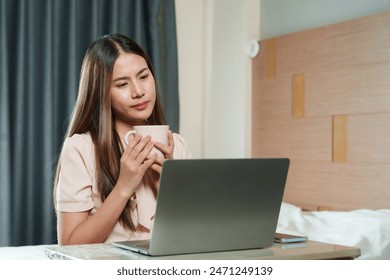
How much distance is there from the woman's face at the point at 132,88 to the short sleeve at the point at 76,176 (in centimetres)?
13

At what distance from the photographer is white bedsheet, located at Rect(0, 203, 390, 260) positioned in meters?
1.87

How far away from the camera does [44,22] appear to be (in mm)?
2945

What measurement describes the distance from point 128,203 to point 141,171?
7.8 inches

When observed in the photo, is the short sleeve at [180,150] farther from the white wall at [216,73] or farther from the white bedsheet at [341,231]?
the white wall at [216,73]

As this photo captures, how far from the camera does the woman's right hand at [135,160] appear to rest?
1316 millimetres

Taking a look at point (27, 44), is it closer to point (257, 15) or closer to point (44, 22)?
point (44, 22)

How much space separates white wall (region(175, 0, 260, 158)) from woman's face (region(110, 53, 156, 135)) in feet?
5.23

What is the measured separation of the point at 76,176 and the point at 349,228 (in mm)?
951

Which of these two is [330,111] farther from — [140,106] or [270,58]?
[140,106]

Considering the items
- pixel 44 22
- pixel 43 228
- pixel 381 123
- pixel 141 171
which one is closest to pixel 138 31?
pixel 44 22

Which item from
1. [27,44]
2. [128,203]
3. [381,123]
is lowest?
[128,203]

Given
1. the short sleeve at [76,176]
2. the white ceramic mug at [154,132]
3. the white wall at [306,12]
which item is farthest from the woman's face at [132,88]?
the white wall at [306,12]
